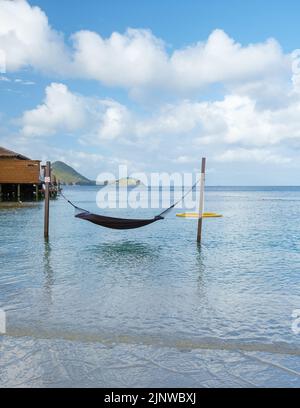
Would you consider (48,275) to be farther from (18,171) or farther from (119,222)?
(18,171)

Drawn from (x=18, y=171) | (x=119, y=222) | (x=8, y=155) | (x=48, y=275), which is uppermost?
(x=8, y=155)

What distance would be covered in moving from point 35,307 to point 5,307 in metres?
0.45

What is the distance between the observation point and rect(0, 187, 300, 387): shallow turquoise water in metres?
3.62

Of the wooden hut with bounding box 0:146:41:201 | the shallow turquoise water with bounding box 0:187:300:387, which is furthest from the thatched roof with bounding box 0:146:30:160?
the shallow turquoise water with bounding box 0:187:300:387

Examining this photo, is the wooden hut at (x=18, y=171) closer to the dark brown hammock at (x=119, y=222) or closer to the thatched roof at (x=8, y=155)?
the thatched roof at (x=8, y=155)

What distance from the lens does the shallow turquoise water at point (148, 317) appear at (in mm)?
3623

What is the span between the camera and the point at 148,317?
17.7 ft

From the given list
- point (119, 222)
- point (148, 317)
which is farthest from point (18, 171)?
point (148, 317)

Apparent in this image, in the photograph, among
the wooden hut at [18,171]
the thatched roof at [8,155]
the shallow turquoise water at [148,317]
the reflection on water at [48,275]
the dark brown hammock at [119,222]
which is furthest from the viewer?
the thatched roof at [8,155]

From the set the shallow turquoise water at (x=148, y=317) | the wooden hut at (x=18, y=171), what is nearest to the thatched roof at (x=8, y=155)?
the wooden hut at (x=18, y=171)

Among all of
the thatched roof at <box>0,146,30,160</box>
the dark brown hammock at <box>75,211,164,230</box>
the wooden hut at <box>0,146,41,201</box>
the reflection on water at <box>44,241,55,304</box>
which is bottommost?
the reflection on water at <box>44,241,55,304</box>

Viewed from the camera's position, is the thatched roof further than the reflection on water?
Yes

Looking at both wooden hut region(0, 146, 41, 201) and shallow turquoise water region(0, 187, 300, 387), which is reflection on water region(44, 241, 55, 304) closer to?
shallow turquoise water region(0, 187, 300, 387)

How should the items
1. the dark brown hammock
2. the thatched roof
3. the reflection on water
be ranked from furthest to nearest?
the thatched roof, the dark brown hammock, the reflection on water
